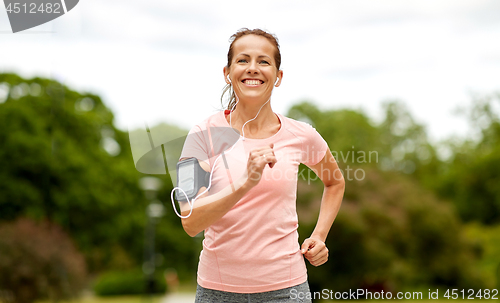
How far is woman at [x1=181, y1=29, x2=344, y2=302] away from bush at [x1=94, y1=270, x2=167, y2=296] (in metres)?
21.1

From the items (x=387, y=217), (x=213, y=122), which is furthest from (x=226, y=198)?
(x=387, y=217)

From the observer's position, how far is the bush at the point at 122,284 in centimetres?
2191

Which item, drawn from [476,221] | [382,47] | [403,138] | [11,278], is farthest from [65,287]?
[476,221]

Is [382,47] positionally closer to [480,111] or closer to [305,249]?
[305,249]

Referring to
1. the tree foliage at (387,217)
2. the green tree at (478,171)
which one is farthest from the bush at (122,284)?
the green tree at (478,171)

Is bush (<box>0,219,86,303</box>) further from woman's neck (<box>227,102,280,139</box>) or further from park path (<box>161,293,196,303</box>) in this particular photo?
woman's neck (<box>227,102,280,139</box>)

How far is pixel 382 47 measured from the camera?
9297mm

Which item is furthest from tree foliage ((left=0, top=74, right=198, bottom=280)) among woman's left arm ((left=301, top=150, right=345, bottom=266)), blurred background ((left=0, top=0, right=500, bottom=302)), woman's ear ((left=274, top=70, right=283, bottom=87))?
woman's ear ((left=274, top=70, right=283, bottom=87))

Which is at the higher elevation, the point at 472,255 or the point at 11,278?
the point at 11,278

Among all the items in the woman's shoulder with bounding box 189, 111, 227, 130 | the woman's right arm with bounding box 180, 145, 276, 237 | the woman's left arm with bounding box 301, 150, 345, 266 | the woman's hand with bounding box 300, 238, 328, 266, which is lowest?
the woman's hand with bounding box 300, 238, 328, 266

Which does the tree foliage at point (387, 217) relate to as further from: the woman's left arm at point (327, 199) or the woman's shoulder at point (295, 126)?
the woman's shoulder at point (295, 126)

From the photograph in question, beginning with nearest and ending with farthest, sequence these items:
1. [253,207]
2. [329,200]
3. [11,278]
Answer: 1. [253,207]
2. [329,200]
3. [11,278]

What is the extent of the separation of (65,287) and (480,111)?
18026mm

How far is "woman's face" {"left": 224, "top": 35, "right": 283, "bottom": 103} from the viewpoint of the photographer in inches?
62.9
